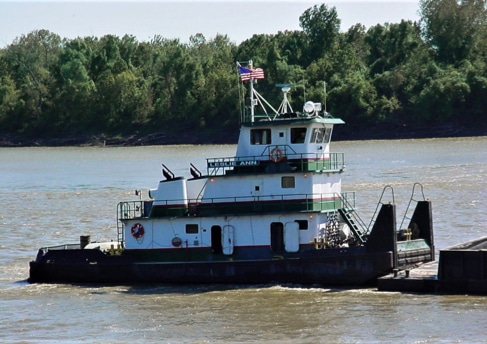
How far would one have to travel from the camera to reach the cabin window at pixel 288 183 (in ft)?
111

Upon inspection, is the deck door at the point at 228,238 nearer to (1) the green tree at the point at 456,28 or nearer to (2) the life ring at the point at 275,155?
(2) the life ring at the point at 275,155

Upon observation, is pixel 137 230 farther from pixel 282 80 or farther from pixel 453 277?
pixel 282 80

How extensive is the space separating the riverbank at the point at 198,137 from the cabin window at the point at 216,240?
77761 millimetres

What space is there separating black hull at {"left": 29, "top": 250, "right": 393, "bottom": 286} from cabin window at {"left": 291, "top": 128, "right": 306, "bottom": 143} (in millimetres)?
3633

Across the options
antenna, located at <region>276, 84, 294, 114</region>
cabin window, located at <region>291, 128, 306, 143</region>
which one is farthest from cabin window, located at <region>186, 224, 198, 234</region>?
antenna, located at <region>276, 84, 294, 114</region>

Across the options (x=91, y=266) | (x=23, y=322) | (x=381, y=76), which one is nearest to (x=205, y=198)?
(x=91, y=266)

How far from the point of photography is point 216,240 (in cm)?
3462

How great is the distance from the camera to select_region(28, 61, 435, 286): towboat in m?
33.2

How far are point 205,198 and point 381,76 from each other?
89.0 meters

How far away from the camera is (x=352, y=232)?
112ft

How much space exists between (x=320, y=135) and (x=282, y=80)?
84.8m

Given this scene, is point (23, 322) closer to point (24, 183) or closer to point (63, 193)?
point (63, 193)

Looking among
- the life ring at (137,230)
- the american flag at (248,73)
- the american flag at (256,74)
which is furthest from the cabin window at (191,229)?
the american flag at (256,74)

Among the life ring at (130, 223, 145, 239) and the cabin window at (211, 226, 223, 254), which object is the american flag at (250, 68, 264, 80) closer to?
the cabin window at (211, 226, 223, 254)
